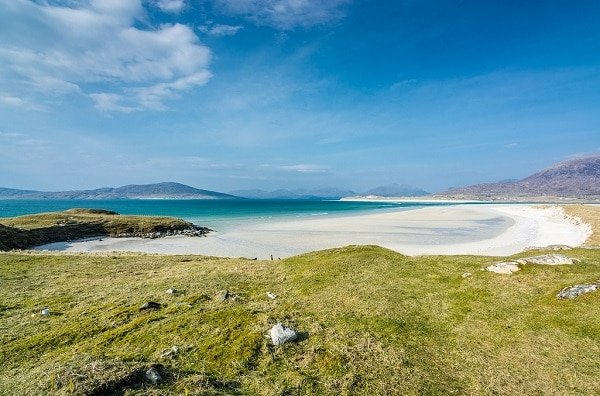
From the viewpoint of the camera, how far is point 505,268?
19.1 metres

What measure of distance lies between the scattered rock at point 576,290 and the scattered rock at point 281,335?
12.0 metres

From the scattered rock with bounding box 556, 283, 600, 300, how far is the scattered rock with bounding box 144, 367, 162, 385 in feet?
54.2

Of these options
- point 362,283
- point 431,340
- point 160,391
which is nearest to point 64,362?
point 160,391

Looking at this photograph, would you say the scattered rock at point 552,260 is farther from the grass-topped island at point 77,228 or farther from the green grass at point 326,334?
the grass-topped island at point 77,228

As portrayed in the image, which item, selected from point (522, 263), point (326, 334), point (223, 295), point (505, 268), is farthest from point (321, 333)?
point (522, 263)

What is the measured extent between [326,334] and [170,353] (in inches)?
A: 237

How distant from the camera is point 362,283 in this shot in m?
20.3

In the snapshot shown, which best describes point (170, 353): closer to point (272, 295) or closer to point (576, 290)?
point (272, 295)

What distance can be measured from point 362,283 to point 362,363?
345 inches

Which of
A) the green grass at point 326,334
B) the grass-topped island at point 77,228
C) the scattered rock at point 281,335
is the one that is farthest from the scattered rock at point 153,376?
the grass-topped island at point 77,228

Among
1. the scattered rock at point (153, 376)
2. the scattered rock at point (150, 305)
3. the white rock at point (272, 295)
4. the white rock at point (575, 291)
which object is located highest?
the white rock at point (575, 291)

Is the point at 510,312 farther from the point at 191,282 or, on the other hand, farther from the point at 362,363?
the point at 191,282

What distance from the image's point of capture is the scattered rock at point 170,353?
467 inches

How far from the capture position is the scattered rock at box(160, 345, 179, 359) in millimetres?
11859
